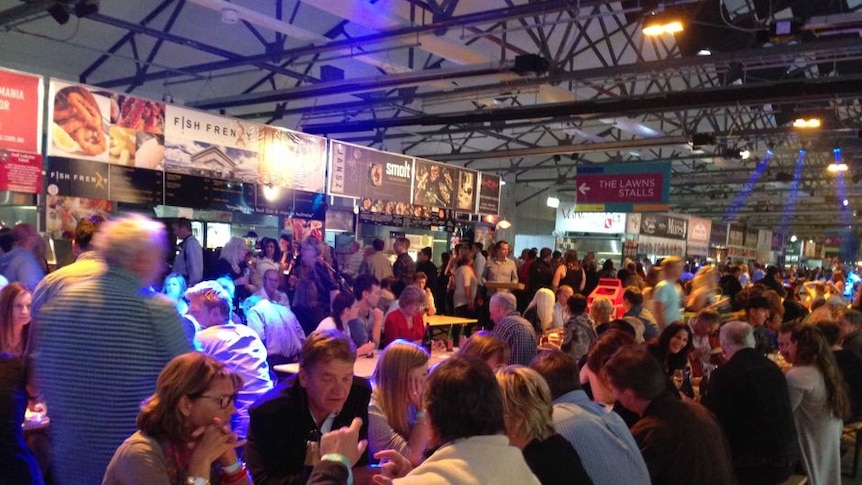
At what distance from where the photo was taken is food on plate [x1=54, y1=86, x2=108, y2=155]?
277 inches

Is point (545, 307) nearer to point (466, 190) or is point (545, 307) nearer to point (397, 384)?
point (397, 384)

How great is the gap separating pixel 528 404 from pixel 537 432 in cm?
10

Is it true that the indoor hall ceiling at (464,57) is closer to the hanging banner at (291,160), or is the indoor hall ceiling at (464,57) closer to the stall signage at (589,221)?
the hanging banner at (291,160)

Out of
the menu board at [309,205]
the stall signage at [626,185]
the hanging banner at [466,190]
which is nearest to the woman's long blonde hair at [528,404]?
the menu board at [309,205]

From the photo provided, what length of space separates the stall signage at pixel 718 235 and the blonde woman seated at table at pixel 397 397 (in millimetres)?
23282

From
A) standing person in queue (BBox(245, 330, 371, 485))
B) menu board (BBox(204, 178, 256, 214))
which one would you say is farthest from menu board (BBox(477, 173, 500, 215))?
standing person in queue (BBox(245, 330, 371, 485))

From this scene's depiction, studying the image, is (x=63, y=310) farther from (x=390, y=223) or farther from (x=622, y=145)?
(x=622, y=145)

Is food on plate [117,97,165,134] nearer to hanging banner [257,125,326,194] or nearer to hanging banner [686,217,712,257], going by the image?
hanging banner [257,125,326,194]

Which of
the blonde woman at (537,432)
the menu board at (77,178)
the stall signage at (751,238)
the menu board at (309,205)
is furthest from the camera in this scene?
the stall signage at (751,238)

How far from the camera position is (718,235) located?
24.8m

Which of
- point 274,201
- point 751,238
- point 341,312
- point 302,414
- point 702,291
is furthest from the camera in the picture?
point 751,238

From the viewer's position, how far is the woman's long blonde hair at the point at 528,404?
2324 millimetres

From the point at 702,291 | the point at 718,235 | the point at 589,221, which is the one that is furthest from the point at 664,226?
the point at 702,291

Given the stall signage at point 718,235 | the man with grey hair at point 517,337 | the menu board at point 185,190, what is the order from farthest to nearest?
the stall signage at point 718,235, the menu board at point 185,190, the man with grey hair at point 517,337
